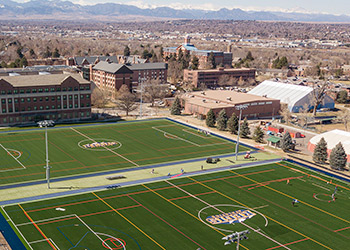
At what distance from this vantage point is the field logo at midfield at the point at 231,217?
5918cm

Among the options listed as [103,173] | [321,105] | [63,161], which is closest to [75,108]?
[63,161]

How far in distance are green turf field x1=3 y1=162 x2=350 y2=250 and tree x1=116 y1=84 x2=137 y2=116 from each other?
61.2 metres

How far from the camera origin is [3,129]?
349 feet

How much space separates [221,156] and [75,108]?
51321mm

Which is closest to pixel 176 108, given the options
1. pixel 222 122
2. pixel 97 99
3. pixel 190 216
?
pixel 222 122

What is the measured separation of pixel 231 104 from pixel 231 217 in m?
76.9

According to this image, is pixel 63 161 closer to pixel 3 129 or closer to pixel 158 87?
pixel 3 129

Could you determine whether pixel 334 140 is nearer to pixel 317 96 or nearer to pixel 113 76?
pixel 317 96

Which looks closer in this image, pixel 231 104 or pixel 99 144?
pixel 99 144

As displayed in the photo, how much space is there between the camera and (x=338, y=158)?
280 feet

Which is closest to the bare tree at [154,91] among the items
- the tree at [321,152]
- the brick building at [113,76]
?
the brick building at [113,76]

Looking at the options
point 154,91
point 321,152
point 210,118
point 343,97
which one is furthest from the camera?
point 343,97

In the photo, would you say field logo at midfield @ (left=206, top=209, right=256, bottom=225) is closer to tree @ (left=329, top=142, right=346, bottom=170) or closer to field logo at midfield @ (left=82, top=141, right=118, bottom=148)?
tree @ (left=329, top=142, right=346, bottom=170)

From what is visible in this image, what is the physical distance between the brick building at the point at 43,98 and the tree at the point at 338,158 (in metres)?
71.3
